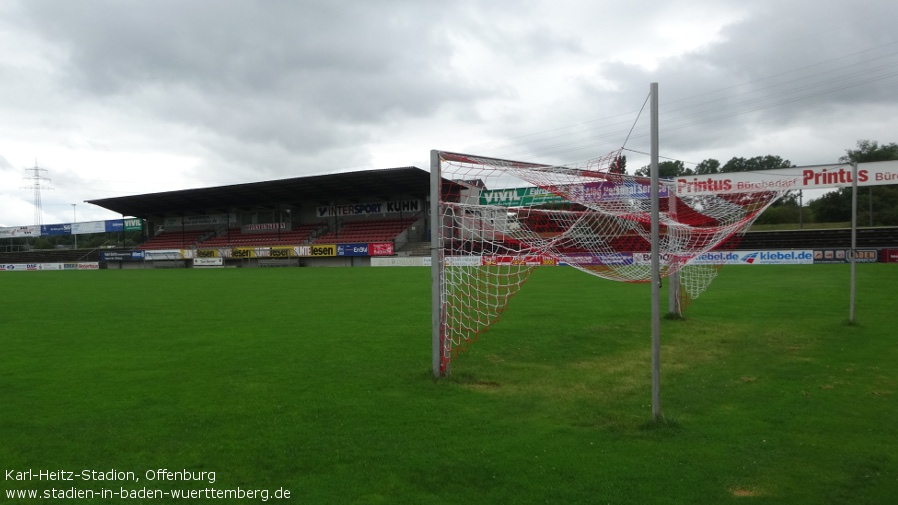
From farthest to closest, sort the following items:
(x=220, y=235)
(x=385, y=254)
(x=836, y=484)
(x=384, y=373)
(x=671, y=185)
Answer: (x=220, y=235)
(x=385, y=254)
(x=671, y=185)
(x=384, y=373)
(x=836, y=484)

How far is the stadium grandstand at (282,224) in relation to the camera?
47500 millimetres

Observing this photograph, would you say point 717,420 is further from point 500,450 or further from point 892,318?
point 892,318

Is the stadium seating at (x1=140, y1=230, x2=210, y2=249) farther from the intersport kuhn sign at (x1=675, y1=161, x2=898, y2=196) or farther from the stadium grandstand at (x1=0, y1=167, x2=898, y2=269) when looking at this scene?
the intersport kuhn sign at (x1=675, y1=161, x2=898, y2=196)

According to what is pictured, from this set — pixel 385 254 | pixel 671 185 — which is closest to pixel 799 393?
pixel 671 185

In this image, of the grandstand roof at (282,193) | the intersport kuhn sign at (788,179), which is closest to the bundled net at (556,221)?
the intersport kuhn sign at (788,179)

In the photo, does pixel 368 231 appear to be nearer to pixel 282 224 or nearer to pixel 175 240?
pixel 282 224

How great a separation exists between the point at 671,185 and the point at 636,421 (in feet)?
22.8

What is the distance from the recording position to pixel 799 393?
6.36 meters

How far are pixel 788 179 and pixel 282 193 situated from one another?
156 feet

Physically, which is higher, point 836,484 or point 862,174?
point 862,174

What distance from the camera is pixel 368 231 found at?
51062mm

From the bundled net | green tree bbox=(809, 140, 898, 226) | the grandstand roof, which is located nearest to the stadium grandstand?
the grandstand roof

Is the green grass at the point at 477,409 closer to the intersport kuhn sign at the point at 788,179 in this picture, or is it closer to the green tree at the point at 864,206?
the intersport kuhn sign at the point at 788,179

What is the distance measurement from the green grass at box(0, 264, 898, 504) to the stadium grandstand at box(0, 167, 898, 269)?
109ft
